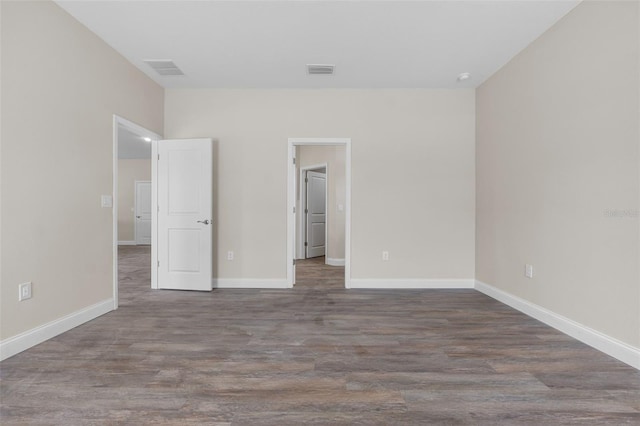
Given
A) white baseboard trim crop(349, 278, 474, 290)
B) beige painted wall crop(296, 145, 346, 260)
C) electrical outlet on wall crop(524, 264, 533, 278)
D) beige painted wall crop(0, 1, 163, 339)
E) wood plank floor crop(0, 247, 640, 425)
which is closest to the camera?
wood plank floor crop(0, 247, 640, 425)

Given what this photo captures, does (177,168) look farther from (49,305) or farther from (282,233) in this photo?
(49,305)

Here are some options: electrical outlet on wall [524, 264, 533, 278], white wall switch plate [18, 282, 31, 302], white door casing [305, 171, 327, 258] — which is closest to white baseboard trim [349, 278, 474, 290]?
electrical outlet on wall [524, 264, 533, 278]

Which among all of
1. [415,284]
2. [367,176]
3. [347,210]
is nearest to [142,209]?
[347,210]

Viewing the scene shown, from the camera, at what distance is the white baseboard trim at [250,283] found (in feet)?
13.9

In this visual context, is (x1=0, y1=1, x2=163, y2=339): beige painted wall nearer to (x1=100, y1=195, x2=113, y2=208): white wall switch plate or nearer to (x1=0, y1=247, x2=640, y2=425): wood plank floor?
(x1=100, y1=195, x2=113, y2=208): white wall switch plate

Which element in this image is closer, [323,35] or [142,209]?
[323,35]

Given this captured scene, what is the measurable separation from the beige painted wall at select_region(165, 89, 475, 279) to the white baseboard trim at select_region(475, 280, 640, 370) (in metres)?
0.94

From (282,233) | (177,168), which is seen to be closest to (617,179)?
(282,233)

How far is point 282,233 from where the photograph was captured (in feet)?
14.0

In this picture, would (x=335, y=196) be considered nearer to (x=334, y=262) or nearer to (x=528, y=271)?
(x=334, y=262)

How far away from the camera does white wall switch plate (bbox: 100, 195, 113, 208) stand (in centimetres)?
315

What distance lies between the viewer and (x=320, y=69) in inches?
144

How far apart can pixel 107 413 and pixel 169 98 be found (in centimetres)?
393

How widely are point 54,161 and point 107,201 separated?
2.29ft
